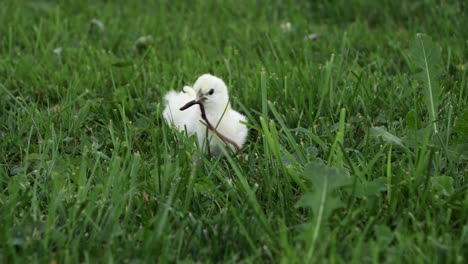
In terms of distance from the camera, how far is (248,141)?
351 cm

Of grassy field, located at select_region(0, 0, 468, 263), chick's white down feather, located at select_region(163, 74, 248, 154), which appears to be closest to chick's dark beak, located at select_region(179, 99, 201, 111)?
chick's white down feather, located at select_region(163, 74, 248, 154)

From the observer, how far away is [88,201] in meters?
2.52

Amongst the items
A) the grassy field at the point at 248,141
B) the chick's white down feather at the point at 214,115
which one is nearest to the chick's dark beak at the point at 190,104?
the chick's white down feather at the point at 214,115

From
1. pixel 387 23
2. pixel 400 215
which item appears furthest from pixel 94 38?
pixel 400 215

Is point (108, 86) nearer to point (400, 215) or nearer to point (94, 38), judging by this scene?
point (94, 38)

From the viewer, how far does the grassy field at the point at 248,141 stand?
2.38 meters

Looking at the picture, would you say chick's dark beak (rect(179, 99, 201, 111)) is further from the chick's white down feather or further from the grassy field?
the grassy field

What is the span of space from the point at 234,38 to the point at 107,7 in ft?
4.31

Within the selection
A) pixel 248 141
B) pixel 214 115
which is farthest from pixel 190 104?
pixel 248 141

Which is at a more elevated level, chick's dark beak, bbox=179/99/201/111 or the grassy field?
chick's dark beak, bbox=179/99/201/111

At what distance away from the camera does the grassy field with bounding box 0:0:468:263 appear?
2375 mm

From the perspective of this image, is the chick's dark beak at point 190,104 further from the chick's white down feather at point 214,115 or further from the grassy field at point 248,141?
the grassy field at point 248,141

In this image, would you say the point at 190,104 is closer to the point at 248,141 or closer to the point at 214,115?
the point at 214,115

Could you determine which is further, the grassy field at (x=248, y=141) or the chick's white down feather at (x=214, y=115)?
the chick's white down feather at (x=214, y=115)
